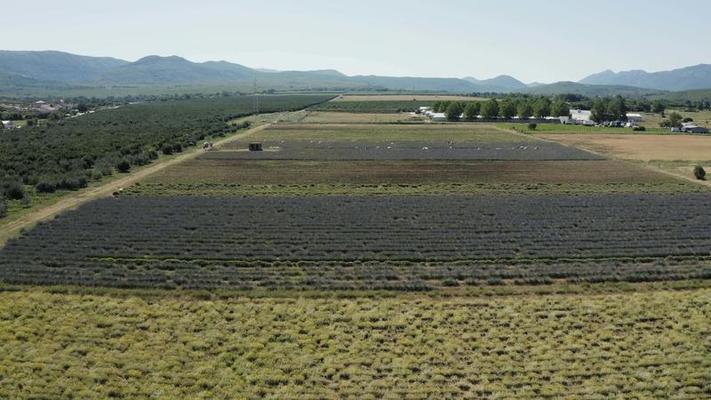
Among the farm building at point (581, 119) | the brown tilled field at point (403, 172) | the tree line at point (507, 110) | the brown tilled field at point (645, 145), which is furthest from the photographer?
the tree line at point (507, 110)

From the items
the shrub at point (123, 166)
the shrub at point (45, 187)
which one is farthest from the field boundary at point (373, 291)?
the shrub at point (123, 166)

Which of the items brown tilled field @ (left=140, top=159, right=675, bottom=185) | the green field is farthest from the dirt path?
brown tilled field @ (left=140, top=159, right=675, bottom=185)

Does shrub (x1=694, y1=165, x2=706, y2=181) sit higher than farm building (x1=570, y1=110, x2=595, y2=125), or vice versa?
farm building (x1=570, y1=110, x2=595, y2=125)

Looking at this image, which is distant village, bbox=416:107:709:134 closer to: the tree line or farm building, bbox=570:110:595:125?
farm building, bbox=570:110:595:125

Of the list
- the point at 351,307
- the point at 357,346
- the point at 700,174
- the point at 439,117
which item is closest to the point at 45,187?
the point at 351,307

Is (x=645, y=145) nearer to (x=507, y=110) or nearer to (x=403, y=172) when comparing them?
(x=403, y=172)

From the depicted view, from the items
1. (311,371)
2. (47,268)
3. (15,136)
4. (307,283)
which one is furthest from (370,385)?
(15,136)

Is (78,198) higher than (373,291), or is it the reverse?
(78,198)

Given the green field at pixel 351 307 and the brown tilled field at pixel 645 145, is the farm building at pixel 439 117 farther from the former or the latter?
the green field at pixel 351 307

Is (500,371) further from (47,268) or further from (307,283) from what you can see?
(47,268)
